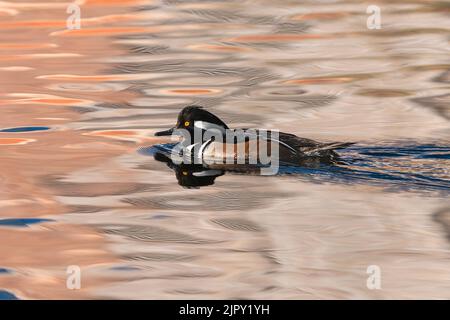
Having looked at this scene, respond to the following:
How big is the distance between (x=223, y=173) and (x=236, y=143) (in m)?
0.44

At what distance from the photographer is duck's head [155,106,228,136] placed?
975 cm

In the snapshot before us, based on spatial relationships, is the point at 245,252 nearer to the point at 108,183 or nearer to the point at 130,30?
the point at 108,183

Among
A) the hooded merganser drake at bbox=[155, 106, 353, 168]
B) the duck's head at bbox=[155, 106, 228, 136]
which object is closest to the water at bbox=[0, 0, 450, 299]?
the hooded merganser drake at bbox=[155, 106, 353, 168]

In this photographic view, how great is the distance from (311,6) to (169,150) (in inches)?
261

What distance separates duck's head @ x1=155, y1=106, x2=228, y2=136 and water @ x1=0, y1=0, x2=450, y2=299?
0.34 metres

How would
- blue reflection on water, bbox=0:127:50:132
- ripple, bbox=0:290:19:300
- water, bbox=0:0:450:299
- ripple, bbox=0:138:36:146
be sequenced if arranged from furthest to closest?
blue reflection on water, bbox=0:127:50:132, ripple, bbox=0:138:36:146, water, bbox=0:0:450:299, ripple, bbox=0:290:19:300

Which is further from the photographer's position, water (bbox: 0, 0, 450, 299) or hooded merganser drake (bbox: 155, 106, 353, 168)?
hooded merganser drake (bbox: 155, 106, 353, 168)

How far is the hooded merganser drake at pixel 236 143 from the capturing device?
9.20m

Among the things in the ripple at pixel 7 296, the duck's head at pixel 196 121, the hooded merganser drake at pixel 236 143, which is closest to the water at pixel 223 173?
the ripple at pixel 7 296

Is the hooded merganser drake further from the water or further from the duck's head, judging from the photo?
the water

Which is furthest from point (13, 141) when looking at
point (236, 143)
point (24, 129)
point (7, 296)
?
point (7, 296)

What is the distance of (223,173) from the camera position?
30.1 ft

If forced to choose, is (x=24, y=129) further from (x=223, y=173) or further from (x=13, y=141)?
(x=223, y=173)

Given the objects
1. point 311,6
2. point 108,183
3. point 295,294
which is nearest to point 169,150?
point 108,183
